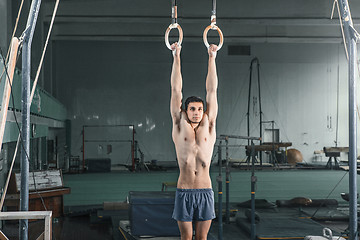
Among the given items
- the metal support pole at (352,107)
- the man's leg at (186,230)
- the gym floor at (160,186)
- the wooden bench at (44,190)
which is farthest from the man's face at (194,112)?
the gym floor at (160,186)

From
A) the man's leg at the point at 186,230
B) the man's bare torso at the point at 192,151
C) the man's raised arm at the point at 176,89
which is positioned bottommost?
the man's leg at the point at 186,230

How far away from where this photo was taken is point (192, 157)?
3.49 m

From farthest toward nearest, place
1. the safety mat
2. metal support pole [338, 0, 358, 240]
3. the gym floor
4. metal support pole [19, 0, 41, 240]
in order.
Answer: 1. the gym floor
2. the safety mat
3. metal support pole [338, 0, 358, 240]
4. metal support pole [19, 0, 41, 240]

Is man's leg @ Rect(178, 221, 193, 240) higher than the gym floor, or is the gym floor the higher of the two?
man's leg @ Rect(178, 221, 193, 240)

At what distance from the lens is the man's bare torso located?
3.48 metres

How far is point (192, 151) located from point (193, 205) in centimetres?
46

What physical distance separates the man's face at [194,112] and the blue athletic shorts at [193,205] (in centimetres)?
62


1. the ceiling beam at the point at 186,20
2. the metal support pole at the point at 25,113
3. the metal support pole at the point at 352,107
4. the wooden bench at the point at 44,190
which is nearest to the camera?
the metal support pole at the point at 25,113

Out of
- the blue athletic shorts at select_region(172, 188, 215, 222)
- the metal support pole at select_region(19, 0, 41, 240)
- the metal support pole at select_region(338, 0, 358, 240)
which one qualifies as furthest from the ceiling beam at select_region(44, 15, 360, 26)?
the blue athletic shorts at select_region(172, 188, 215, 222)

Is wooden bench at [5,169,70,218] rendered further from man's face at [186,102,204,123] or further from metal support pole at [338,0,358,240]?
metal support pole at [338,0,358,240]

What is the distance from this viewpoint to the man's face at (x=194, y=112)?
347 cm

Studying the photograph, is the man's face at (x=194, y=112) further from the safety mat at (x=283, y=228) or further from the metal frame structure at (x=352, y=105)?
the safety mat at (x=283, y=228)

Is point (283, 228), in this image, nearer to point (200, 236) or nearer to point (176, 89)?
point (200, 236)

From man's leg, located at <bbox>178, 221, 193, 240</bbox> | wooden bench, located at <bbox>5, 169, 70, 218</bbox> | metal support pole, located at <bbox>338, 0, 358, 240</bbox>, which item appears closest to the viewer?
man's leg, located at <bbox>178, 221, 193, 240</bbox>
